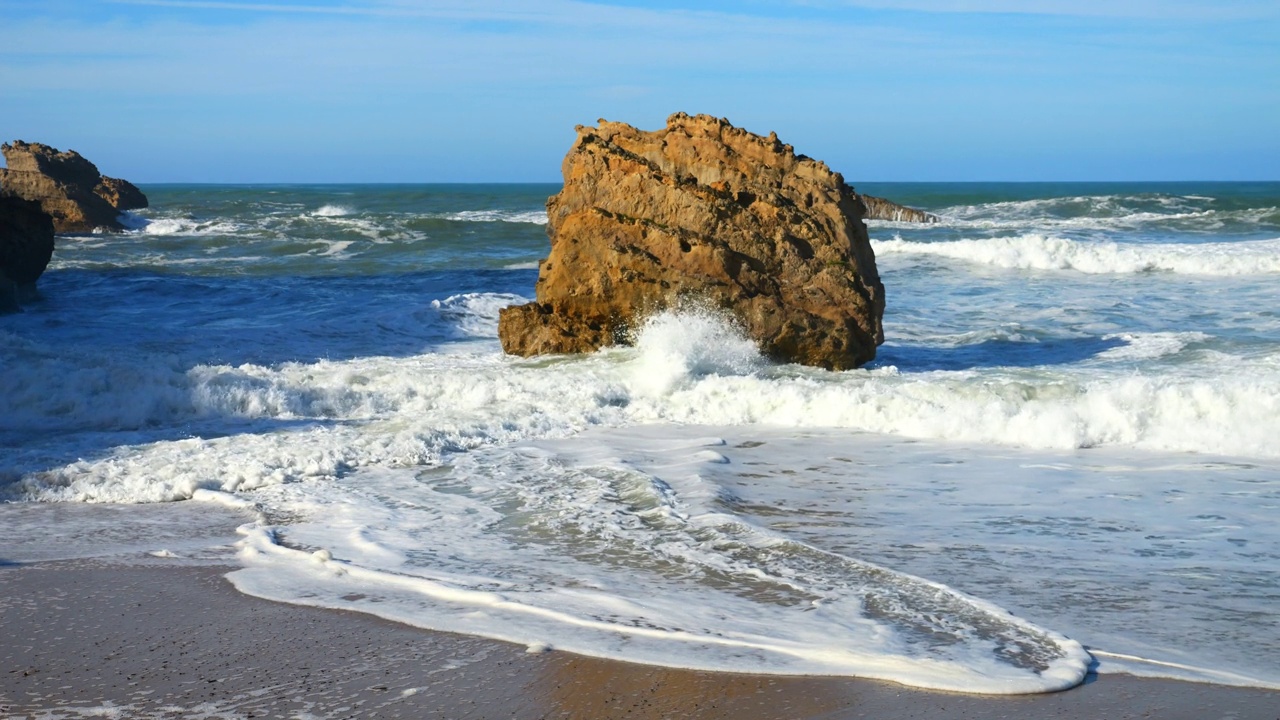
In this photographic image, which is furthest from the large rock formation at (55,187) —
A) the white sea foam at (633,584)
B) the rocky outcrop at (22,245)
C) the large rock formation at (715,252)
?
the white sea foam at (633,584)

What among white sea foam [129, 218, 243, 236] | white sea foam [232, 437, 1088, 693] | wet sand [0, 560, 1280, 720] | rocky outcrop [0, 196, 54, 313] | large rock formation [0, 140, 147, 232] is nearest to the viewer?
wet sand [0, 560, 1280, 720]

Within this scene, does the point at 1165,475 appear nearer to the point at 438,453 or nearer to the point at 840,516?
the point at 840,516

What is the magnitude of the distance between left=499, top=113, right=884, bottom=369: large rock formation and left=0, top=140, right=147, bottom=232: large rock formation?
23651 millimetres

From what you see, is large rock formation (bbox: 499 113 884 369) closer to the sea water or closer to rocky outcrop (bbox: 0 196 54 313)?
the sea water

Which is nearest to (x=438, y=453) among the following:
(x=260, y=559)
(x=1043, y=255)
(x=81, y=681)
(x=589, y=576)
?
(x=260, y=559)

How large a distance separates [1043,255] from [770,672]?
60.0 feet

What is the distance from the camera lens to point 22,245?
1561cm

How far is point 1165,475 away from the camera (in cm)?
729

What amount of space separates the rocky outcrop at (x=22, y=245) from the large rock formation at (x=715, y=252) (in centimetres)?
766

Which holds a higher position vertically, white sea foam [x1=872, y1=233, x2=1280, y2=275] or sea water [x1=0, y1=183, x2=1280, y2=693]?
white sea foam [x1=872, y1=233, x2=1280, y2=275]

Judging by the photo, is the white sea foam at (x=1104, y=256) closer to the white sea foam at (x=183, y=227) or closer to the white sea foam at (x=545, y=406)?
the white sea foam at (x=545, y=406)

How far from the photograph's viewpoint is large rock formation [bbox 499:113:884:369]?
10.5 meters

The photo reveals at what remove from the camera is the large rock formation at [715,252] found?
34.6 ft

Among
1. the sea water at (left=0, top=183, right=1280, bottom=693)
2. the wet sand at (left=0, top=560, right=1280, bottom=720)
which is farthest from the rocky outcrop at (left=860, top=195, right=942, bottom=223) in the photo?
the wet sand at (left=0, top=560, right=1280, bottom=720)
